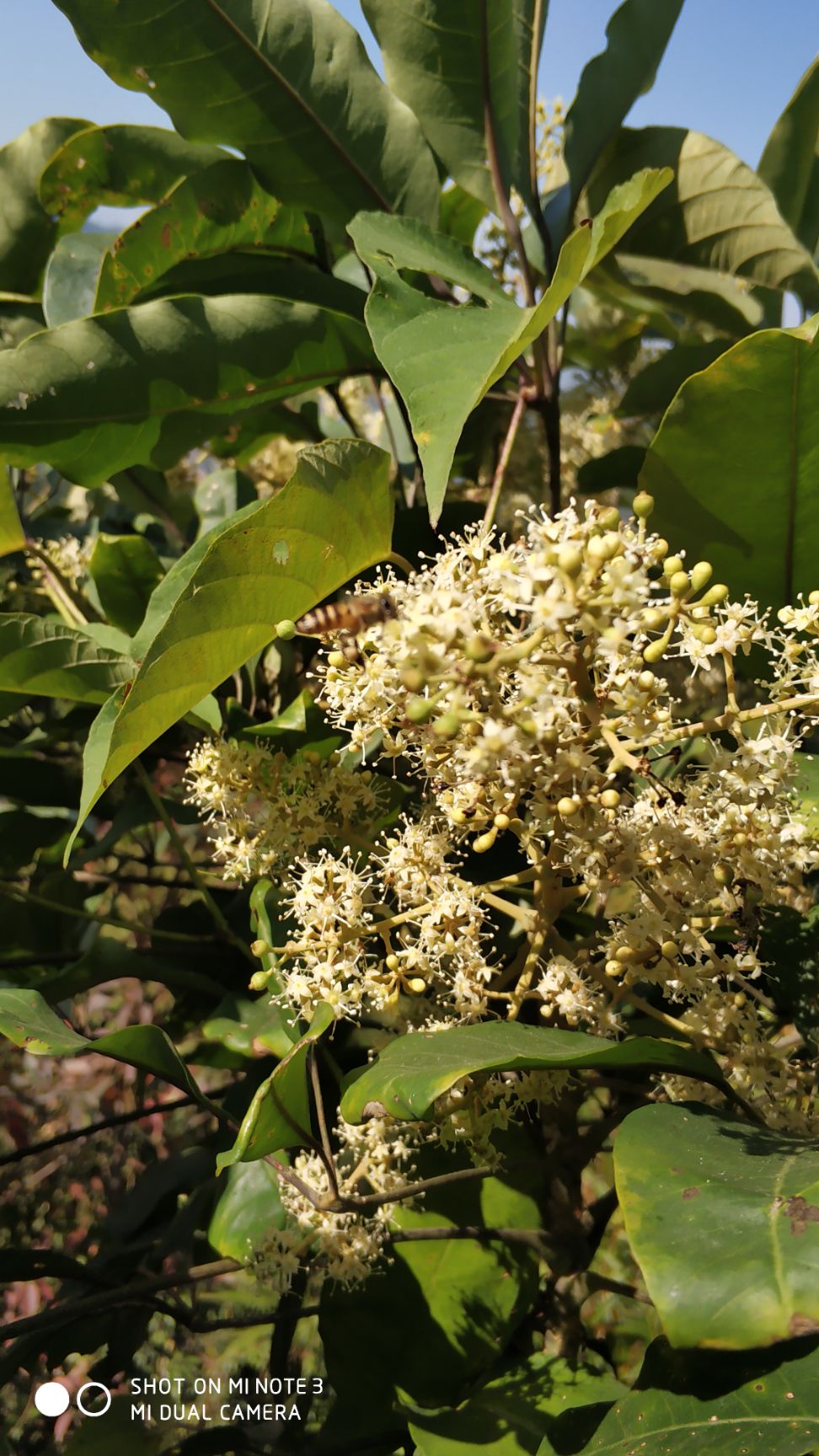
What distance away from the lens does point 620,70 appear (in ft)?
3.76

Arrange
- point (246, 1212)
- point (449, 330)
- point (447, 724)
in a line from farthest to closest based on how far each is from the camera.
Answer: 1. point (246, 1212)
2. point (449, 330)
3. point (447, 724)

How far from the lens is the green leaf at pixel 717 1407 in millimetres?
645

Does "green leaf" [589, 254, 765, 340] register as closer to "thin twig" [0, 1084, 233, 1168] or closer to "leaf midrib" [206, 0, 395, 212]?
"leaf midrib" [206, 0, 395, 212]

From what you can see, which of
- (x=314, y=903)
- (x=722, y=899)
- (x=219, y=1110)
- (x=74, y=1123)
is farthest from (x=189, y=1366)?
(x=722, y=899)

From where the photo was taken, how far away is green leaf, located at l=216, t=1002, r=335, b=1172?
0.72m

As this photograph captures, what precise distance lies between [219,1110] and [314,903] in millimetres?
216

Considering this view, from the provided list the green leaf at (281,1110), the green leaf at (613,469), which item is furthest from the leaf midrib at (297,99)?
the green leaf at (281,1110)

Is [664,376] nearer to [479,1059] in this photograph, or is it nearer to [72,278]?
[72,278]

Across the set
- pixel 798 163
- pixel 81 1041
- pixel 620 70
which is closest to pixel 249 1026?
pixel 81 1041

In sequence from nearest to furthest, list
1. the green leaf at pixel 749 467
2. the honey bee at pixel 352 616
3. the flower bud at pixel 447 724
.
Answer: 1. the flower bud at pixel 447 724
2. the green leaf at pixel 749 467
3. the honey bee at pixel 352 616

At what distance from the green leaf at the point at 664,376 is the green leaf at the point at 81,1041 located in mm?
993

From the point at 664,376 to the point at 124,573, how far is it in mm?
781

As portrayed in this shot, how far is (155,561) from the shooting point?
51.1 inches

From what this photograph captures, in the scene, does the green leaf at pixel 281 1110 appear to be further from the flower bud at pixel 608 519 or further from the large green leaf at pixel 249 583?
the flower bud at pixel 608 519
